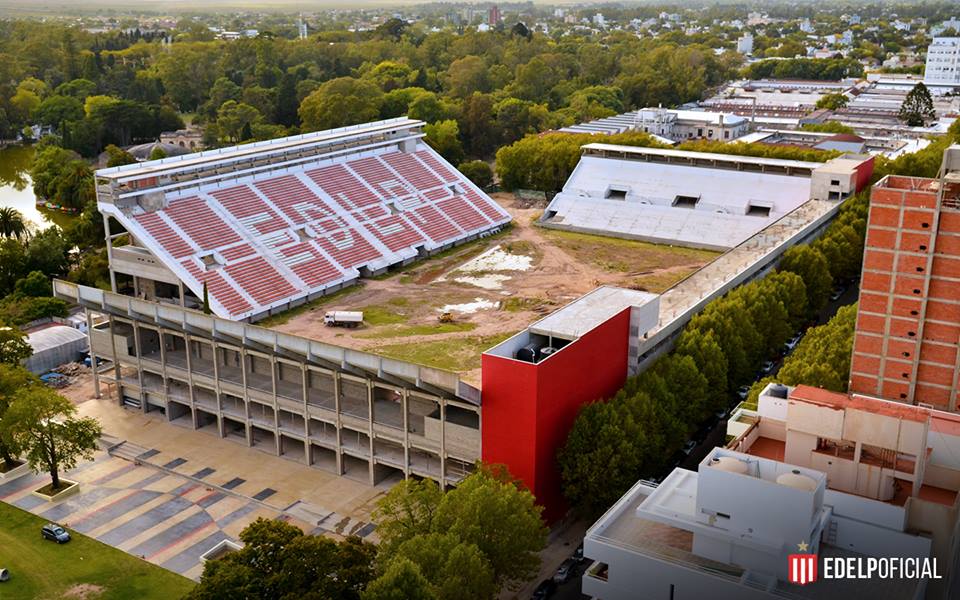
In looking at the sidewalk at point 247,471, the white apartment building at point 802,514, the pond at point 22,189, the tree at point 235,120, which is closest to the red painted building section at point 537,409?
the white apartment building at point 802,514

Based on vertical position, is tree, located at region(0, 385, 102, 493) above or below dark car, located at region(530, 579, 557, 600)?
above

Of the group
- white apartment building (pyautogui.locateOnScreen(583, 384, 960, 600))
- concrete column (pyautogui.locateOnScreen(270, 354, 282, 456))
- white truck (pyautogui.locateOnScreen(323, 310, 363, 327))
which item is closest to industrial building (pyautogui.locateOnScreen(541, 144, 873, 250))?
white truck (pyautogui.locateOnScreen(323, 310, 363, 327))

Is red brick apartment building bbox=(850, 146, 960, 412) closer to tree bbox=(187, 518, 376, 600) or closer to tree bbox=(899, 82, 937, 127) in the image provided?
tree bbox=(187, 518, 376, 600)

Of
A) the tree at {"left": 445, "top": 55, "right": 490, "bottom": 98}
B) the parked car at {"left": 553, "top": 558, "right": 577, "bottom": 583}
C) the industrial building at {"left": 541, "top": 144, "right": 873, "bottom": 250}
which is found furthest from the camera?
the tree at {"left": 445, "top": 55, "right": 490, "bottom": 98}

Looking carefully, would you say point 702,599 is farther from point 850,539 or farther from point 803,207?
point 803,207

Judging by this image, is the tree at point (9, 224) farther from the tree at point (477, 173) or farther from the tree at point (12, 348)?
the tree at point (477, 173)

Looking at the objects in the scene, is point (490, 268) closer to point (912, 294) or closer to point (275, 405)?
point (275, 405)
